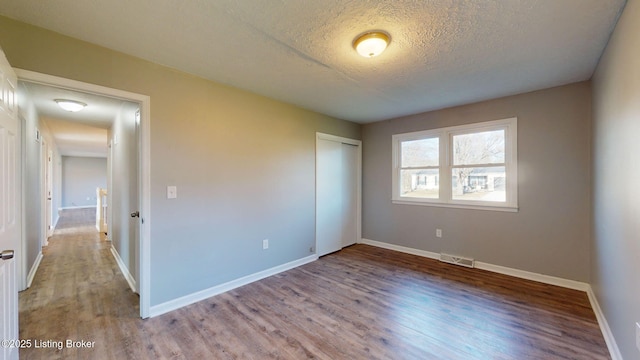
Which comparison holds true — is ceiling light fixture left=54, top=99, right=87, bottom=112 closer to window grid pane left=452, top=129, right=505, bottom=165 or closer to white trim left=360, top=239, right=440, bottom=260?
white trim left=360, top=239, right=440, bottom=260

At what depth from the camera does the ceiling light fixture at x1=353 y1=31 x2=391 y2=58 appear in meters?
1.92

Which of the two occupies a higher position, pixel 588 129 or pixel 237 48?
pixel 237 48

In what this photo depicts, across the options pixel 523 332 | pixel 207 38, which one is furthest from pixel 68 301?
pixel 523 332

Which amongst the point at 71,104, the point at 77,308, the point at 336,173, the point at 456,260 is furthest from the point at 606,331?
the point at 71,104

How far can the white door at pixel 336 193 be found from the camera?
418 cm

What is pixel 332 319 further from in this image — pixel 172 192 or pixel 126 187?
pixel 126 187

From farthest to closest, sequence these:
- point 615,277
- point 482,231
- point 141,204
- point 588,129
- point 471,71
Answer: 1. point 482,231
2. point 588,129
3. point 471,71
4. point 141,204
5. point 615,277

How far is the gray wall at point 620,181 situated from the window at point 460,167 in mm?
965

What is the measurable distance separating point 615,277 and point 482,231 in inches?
67.8

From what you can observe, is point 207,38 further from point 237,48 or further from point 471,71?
point 471,71

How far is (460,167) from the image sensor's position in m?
3.81

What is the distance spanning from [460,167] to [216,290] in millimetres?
3666

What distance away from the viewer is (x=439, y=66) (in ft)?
8.13

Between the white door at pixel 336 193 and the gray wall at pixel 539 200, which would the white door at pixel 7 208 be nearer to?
the white door at pixel 336 193
